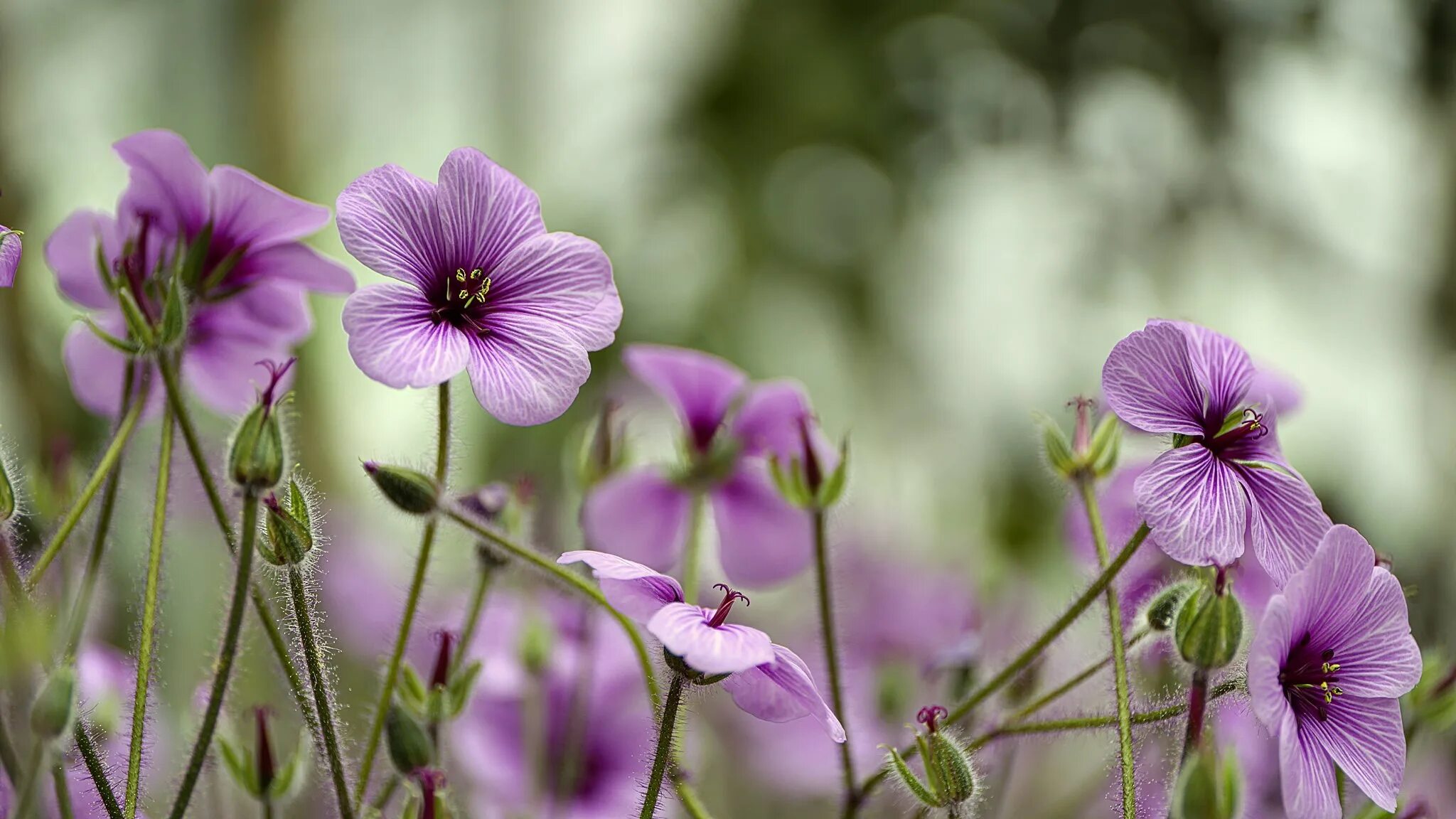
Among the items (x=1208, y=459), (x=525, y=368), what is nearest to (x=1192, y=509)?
(x=1208, y=459)

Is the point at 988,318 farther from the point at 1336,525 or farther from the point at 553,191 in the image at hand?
the point at 1336,525

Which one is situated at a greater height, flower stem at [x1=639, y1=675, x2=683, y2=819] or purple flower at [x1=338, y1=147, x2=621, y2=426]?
purple flower at [x1=338, y1=147, x2=621, y2=426]

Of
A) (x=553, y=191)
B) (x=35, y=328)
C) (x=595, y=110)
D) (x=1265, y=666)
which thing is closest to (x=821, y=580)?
(x=1265, y=666)

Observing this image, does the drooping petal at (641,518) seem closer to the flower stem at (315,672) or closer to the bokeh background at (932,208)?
the flower stem at (315,672)

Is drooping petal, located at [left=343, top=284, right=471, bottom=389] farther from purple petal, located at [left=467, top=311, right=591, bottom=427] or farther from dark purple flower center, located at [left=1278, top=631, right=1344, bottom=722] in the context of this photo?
dark purple flower center, located at [left=1278, top=631, right=1344, bottom=722]

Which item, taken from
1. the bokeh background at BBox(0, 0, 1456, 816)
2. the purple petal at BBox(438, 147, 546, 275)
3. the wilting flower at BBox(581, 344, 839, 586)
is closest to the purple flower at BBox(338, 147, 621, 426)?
the purple petal at BBox(438, 147, 546, 275)

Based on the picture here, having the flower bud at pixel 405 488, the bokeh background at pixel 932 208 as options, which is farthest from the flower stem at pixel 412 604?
the bokeh background at pixel 932 208
